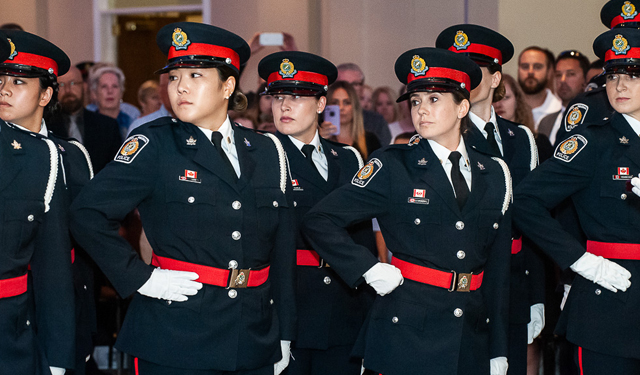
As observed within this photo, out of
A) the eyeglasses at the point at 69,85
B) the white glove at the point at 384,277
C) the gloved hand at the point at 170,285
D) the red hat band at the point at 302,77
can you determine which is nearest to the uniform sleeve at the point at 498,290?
the white glove at the point at 384,277

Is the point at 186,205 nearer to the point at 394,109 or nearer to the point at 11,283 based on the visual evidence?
the point at 11,283

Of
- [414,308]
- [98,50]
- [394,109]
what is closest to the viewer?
[414,308]

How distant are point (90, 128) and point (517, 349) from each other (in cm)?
328

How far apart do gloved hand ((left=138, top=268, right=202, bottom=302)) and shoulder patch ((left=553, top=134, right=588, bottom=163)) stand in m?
1.61

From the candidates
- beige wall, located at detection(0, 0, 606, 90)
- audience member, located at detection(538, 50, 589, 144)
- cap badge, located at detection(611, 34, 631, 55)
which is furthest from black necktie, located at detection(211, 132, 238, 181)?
beige wall, located at detection(0, 0, 606, 90)

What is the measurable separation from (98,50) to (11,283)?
26.7ft

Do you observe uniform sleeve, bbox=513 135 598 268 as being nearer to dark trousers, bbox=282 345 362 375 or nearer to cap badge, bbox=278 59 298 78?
dark trousers, bbox=282 345 362 375

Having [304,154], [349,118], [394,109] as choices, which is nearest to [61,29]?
[394,109]

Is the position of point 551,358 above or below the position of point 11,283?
below

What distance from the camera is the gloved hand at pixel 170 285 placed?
2783 millimetres

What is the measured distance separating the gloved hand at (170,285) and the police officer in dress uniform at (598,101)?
214cm

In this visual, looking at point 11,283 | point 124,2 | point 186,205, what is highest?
point 124,2

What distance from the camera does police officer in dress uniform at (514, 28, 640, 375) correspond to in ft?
10.7

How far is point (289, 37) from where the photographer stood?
770 cm
